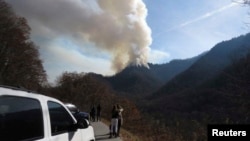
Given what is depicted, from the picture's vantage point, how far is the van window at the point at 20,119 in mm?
5418

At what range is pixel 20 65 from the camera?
2028 inches

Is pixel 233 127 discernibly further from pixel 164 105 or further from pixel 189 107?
pixel 164 105

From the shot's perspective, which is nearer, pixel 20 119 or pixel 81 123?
pixel 20 119

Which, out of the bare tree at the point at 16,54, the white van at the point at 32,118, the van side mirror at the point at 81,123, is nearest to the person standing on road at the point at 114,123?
the van side mirror at the point at 81,123

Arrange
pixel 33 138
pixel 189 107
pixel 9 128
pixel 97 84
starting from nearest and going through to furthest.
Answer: pixel 9 128 → pixel 33 138 → pixel 97 84 → pixel 189 107

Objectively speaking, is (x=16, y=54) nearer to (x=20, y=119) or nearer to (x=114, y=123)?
(x=114, y=123)

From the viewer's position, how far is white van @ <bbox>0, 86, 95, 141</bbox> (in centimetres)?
546

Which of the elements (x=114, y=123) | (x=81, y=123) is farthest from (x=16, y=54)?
(x=81, y=123)

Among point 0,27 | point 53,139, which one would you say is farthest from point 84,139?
point 0,27

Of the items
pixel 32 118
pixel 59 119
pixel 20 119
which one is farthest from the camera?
pixel 59 119

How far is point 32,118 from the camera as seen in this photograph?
20.1 ft

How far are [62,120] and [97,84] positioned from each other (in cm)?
10180

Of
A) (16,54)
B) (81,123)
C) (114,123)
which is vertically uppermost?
(16,54)

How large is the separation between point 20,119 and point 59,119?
154cm
